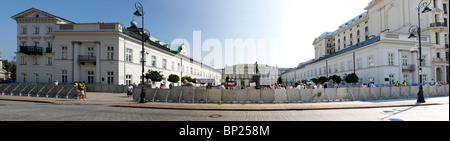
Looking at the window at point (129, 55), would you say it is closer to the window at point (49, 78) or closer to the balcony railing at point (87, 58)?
the balcony railing at point (87, 58)

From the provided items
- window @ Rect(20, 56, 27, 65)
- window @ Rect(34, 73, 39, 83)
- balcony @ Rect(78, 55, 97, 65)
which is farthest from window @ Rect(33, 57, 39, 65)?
balcony @ Rect(78, 55, 97, 65)

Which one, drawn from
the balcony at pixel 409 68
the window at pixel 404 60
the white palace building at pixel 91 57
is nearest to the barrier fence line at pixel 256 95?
the white palace building at pixel 91 57

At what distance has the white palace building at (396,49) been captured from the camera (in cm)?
3272

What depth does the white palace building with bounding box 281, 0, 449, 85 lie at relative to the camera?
107 ft

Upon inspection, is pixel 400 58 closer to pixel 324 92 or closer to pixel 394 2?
pixel 394 2

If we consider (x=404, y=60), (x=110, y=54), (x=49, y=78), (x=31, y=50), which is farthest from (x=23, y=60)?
(x=404, y=60)

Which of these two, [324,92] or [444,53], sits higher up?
[444,53]

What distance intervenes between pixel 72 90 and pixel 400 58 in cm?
5121

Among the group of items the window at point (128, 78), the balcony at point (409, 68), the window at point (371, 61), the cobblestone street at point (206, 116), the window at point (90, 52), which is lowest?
the cobblestone street at point (206, 116)
